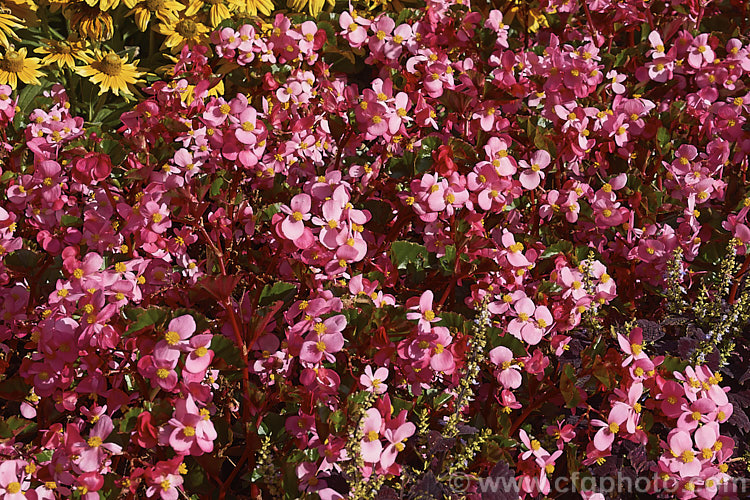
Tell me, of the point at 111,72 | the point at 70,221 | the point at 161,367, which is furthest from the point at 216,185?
the point at 111,72

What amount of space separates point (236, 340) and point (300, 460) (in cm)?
27

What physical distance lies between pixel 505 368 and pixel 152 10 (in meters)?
2.13

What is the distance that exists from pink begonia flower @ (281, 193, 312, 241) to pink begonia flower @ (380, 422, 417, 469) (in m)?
0.45

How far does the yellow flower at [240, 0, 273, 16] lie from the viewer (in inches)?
113

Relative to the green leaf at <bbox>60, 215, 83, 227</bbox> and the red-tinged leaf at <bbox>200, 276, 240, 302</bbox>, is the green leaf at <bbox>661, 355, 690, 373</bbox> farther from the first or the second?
the green leaf at <bbox>60, 215, 83, 227</bbox>

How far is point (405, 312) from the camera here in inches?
56.2

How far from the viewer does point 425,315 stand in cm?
143

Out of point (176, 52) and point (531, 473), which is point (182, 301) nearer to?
point (531, 473)

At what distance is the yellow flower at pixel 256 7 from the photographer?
9.39ft

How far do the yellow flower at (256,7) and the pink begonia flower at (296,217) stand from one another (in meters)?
1.63

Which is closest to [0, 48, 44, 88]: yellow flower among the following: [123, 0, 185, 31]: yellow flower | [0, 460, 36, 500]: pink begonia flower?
[123, 0, 185, 31]: yellow flower

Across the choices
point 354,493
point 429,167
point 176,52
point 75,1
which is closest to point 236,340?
point 354,493

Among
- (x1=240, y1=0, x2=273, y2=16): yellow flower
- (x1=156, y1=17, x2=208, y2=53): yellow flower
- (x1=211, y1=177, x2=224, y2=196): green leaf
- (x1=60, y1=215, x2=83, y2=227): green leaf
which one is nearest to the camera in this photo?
(x1=60, y1=215, x2=83, y2=227): green leaf

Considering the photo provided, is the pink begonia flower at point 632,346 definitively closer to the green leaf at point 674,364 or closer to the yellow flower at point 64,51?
the green leaf at point 674,364
